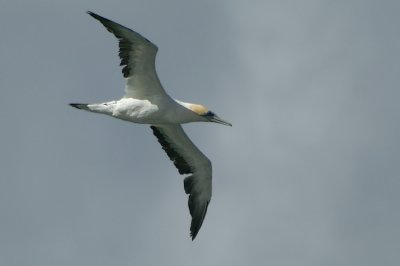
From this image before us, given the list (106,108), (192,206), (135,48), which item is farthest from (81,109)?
(192,206)

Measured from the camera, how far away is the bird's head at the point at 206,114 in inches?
1079

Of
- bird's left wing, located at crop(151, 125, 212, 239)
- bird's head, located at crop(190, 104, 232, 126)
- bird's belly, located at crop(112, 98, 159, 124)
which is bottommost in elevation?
bird's left wing, located at crop(151, 125, 212, 239)

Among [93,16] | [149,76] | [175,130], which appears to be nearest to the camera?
[93,16]

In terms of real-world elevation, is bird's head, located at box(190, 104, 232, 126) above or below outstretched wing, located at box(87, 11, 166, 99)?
below

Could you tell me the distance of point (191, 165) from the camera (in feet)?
94.7

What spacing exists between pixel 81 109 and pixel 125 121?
1187 mm

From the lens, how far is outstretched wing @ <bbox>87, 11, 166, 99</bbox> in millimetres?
25031

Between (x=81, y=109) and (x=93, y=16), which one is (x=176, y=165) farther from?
(x=93, y=16)

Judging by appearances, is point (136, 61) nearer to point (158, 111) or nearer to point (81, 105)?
point (158, 111)

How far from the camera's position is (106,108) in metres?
26.5

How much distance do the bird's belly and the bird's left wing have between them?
1.84 metres

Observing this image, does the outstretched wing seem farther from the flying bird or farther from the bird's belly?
the bird's belly

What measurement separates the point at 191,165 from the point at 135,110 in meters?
3.07

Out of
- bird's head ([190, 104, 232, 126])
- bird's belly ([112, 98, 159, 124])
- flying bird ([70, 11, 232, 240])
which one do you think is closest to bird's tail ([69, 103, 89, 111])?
flying bird ([70, 11, 232, 240])
